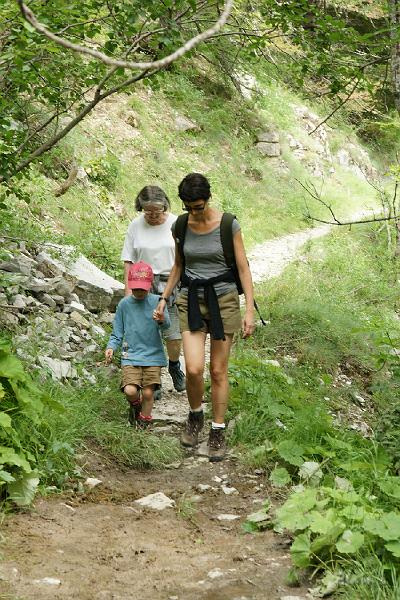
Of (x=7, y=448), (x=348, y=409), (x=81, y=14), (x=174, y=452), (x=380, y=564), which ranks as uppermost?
(x=81, y=14)

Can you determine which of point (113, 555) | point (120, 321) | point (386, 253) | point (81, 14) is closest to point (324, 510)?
point (113, 555)

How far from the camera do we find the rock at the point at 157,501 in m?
4.27

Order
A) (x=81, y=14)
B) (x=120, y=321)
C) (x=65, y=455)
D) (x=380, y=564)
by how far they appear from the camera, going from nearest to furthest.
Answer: (x=380, y=564)
(x=65, y=455)
(x=81, y=14)
(x=120, y=321)

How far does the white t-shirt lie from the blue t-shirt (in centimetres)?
70

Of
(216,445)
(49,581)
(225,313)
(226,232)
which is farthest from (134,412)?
(49,581)

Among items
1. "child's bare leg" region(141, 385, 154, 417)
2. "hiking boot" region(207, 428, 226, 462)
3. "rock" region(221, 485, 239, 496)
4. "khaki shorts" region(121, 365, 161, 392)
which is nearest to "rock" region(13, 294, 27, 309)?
"khaki shorts" region(121, 365, 161, 392)

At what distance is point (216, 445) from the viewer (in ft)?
17.0

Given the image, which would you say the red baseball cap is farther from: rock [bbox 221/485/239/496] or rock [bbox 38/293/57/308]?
rock [bbox 38/293/57/308]

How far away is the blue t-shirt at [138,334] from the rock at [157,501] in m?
1.28

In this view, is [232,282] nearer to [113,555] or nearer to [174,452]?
[174,452]

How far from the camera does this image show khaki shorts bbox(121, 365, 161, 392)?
5414mm

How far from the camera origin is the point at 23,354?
18.3ft

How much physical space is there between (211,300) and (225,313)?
0.47 ft

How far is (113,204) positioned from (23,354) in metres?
7.60
